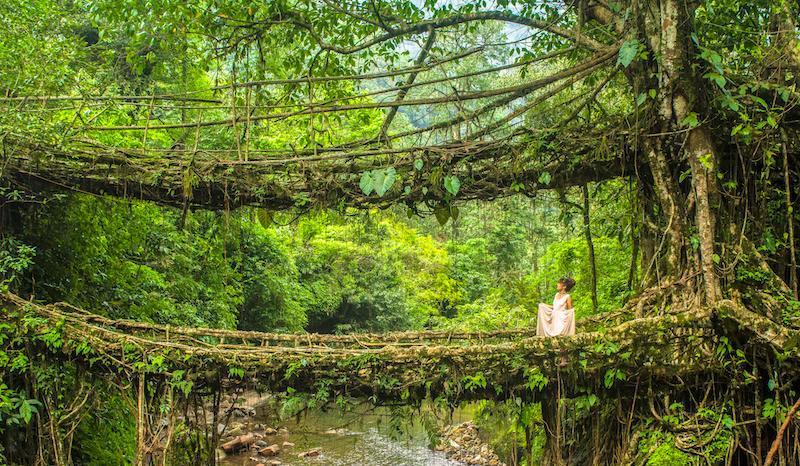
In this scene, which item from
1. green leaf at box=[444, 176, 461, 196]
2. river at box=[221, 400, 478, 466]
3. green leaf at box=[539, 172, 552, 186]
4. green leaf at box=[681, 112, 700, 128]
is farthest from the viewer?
river at box=[221, 400, 478, 466]

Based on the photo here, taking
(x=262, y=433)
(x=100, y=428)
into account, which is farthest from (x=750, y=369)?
(x=262, y=433)

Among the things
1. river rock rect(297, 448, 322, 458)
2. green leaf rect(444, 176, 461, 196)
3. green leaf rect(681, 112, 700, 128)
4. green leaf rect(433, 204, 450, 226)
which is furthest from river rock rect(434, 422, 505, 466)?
green leaf rect(681, 112, 700, 128)

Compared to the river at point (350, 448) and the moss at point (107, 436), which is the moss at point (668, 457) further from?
the river at point (350, 448)

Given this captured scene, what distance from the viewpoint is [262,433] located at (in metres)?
12.6

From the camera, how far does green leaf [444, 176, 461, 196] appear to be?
5.33 metres

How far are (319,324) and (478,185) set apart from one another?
15243mm

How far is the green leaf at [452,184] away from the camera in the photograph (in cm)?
533

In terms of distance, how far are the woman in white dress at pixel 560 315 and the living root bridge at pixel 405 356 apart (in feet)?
0.72

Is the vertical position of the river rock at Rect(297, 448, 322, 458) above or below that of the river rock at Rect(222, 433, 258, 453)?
below

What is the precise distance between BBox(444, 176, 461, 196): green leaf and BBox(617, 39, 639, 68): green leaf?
148 cm

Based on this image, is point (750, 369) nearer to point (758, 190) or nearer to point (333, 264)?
point (758, 190)

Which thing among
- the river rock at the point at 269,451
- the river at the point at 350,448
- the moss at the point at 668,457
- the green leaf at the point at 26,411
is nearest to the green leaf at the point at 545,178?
the moss at the point at 668,457

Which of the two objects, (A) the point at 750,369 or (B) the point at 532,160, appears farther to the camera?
(B) the point at 532,160

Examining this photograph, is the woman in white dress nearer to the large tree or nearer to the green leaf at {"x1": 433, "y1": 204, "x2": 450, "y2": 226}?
the large tree
